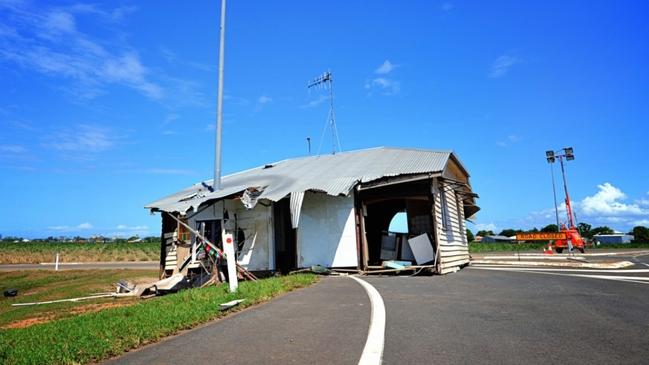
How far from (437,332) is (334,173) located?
11541mm

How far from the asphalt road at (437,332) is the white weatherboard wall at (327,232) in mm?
6487

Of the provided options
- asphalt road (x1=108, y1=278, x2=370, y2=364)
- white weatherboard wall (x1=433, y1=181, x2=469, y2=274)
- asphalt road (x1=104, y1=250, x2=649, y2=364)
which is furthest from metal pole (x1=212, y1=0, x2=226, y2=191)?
asphalt road (x1=108, y1=278, x2=370, y2=364)

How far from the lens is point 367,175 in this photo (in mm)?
14609

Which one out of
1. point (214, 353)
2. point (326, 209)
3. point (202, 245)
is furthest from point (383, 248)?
point (214, 353)

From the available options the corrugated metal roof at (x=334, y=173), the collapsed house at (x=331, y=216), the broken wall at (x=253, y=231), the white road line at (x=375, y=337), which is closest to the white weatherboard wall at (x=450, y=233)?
the collapsed house at (x=331, y=216)

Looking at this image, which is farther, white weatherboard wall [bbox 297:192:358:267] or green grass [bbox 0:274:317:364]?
white weatherboard wall [bbox 297:192:358:267]

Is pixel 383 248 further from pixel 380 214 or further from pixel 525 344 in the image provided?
pixel 525 344

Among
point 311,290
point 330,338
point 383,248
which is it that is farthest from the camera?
point 383,248

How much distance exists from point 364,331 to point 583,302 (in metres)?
4.50

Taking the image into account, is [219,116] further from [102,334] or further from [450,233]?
[102,334]

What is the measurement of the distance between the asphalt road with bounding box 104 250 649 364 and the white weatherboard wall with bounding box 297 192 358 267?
6487 mm

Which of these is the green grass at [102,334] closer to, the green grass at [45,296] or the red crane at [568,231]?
the green grass at [45,296]

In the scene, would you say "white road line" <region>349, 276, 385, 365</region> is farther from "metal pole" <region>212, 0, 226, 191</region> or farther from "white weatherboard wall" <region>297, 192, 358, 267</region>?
"metal pole" <region>212, 0, 226, 191</region>

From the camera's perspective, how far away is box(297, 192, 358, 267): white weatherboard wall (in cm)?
1485
